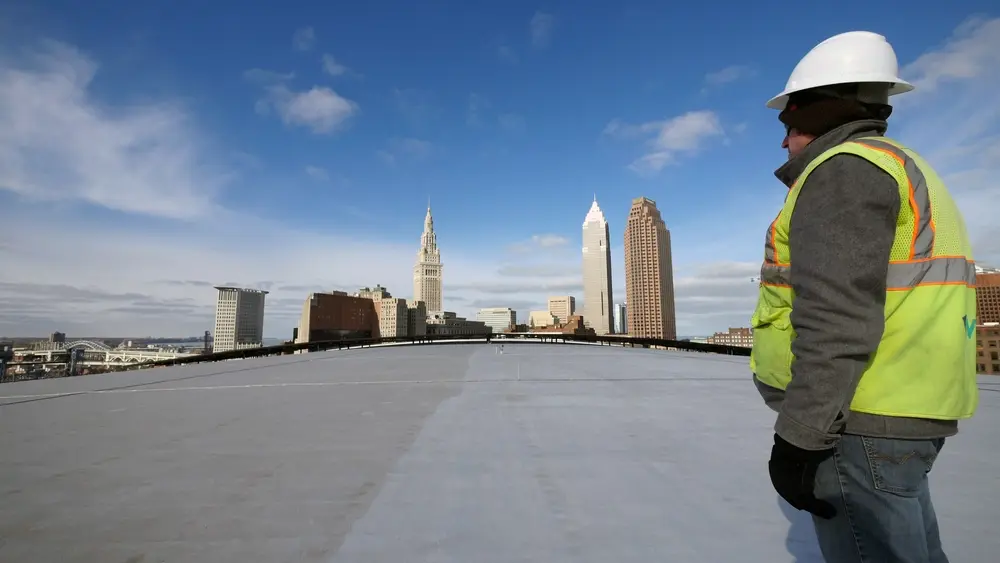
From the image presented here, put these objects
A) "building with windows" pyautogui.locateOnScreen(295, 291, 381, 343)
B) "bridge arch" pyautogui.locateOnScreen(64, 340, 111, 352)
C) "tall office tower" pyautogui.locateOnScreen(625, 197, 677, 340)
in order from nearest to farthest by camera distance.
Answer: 1. "bridge arch" pyautogui.locateOnScreen(64, 340, 111, 352)
2. "building with windows" pyautogui.locateOnScreen(295, 291, 381, 343)
3. "tall office tower" pyautogui.locateOnScreen(625, 197, 677, 340)

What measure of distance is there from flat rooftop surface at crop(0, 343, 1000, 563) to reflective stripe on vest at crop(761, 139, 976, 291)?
1304 mm

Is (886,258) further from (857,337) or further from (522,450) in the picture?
(522,450)

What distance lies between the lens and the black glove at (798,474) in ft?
4.10

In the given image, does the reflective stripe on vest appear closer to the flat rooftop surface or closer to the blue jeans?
the blue jeans

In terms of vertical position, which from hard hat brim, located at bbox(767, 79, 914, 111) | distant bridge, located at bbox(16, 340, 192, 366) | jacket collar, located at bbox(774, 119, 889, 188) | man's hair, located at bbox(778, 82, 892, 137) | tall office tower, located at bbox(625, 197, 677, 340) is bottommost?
distant bridge, located at bbox(16, 340, 192, 366)

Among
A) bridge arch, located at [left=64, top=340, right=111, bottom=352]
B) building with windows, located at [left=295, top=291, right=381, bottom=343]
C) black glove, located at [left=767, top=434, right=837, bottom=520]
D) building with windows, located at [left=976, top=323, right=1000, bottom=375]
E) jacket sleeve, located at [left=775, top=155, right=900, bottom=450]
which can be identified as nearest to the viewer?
jacket sleeve, located at [left=775, top=155, right=900, bottom=450]

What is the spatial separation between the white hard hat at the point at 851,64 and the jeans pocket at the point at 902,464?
110 cm

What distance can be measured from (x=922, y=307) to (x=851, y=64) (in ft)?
2.68

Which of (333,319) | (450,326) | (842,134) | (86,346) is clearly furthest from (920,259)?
(450,326)

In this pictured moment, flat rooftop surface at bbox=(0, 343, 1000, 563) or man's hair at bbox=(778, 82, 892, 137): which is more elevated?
man's hair at bbox=(778, 82, 892, 137)

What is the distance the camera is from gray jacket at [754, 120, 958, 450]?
1.14 m

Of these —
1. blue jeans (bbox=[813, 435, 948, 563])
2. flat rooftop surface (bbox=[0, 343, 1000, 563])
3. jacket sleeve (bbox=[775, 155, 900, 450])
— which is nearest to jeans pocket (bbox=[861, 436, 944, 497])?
blue jeans (bbox=[813, 435, 948, 563])

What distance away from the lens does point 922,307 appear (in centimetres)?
116

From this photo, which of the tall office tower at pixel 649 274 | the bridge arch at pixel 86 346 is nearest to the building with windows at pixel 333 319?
the bridge arch at pixel 86 346
